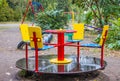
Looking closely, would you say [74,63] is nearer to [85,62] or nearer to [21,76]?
[85,62]

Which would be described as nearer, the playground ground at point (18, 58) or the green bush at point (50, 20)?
the playground ground at point (18, 58)

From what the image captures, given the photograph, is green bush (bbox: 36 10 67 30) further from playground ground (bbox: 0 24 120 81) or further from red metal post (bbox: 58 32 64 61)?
red metal post (bbox: 58 32 64 61)

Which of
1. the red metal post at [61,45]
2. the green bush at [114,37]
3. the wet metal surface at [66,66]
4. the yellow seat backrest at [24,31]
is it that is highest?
the yellow seat backrest at [24,31]

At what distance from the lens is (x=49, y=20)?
19.5 m

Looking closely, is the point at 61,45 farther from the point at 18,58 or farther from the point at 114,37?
the point at 114,37

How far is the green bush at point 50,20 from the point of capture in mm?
19391

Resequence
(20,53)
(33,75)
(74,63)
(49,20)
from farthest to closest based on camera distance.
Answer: (49,20) → (20,53) → (74,63) → (33,75)

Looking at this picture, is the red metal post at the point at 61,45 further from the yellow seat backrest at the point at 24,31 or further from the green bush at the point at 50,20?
the green bush at the point at 50,20

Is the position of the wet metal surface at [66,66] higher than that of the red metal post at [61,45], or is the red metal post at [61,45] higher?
the red metal post at [61,45]

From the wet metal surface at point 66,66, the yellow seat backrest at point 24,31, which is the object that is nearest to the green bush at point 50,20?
the wet metal surface at point 66,66

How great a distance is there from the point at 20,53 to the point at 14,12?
23.4m

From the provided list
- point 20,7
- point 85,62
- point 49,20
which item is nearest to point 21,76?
point 85,62

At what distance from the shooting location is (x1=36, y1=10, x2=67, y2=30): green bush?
19.4 m

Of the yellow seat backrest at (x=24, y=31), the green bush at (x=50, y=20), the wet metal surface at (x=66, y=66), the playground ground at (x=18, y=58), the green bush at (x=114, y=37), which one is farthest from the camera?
the green bush at (x=50, y=20)
